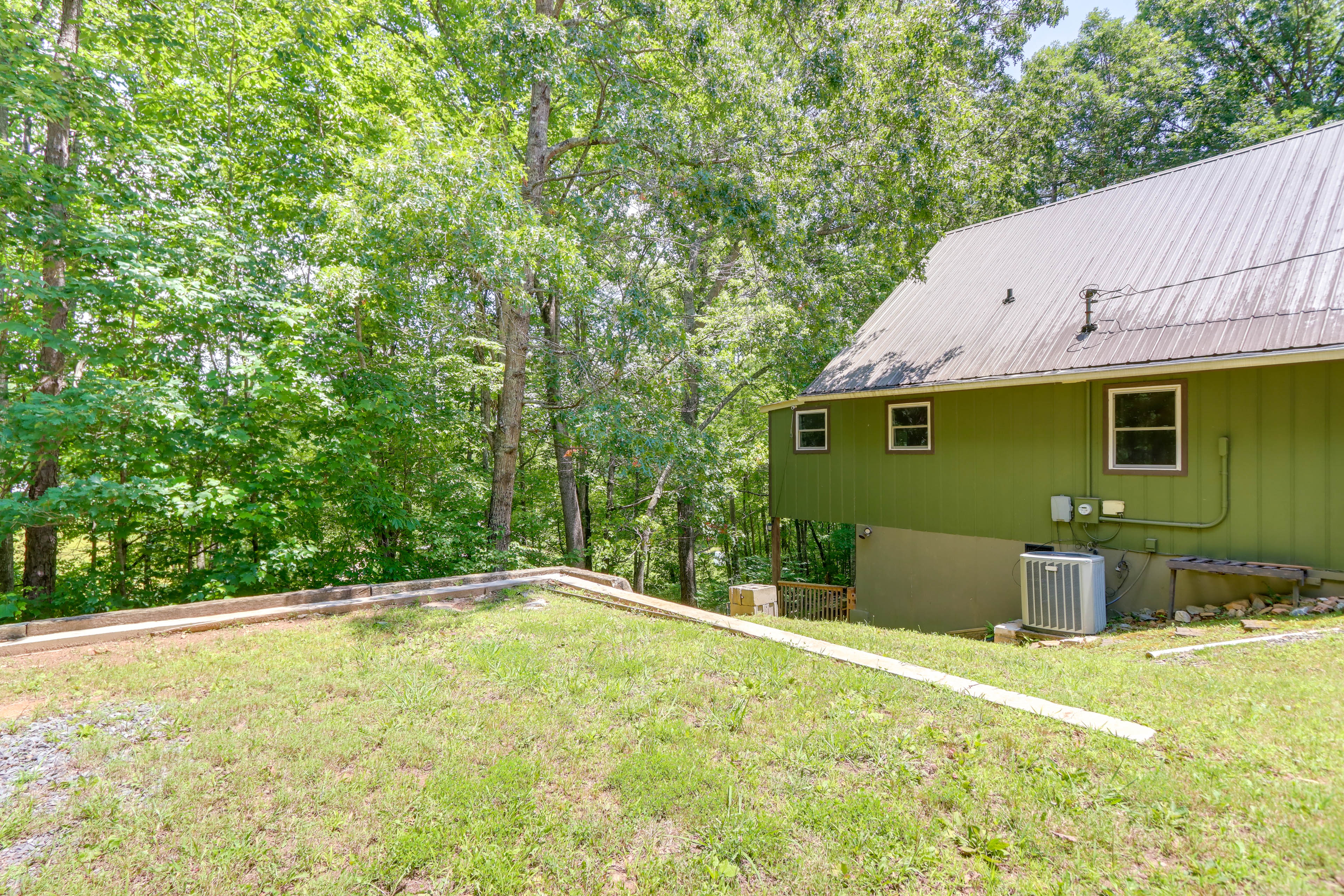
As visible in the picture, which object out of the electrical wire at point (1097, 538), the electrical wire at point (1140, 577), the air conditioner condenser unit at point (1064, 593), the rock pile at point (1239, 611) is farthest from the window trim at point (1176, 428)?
the rock pile at point (1239, 611)

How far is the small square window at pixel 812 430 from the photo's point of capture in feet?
35.6

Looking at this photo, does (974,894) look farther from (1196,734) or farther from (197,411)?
(197,411)

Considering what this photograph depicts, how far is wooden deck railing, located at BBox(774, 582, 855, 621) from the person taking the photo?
11.0 m

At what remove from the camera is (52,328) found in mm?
6676

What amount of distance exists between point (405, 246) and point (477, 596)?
471 cm

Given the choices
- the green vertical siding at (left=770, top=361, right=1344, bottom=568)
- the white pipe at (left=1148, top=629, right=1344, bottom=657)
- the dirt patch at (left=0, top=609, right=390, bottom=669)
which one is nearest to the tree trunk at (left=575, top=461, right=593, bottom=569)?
the green vertical siding at (left=770, top=361, right=1344, bottom=568)

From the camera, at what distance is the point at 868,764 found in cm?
283

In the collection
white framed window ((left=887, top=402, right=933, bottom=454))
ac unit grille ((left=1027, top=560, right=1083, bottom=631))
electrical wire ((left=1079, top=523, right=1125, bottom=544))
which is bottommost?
ac unit grille ((left=1027, top=560, right=1083, bottom=631))

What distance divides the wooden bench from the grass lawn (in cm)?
211

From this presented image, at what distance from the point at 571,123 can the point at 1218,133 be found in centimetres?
1821

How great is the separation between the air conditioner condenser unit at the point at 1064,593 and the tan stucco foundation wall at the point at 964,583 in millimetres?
510

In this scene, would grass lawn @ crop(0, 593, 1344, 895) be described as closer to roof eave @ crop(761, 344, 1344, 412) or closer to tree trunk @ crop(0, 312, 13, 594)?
roof eave @ crop(761, 344, 1344, 412)

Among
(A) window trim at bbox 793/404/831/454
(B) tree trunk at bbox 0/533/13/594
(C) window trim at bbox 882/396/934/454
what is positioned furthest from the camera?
(A) window trim at bbox 793/404/831/454

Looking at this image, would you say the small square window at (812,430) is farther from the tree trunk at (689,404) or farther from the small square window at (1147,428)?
the small square window at (1147,428)
